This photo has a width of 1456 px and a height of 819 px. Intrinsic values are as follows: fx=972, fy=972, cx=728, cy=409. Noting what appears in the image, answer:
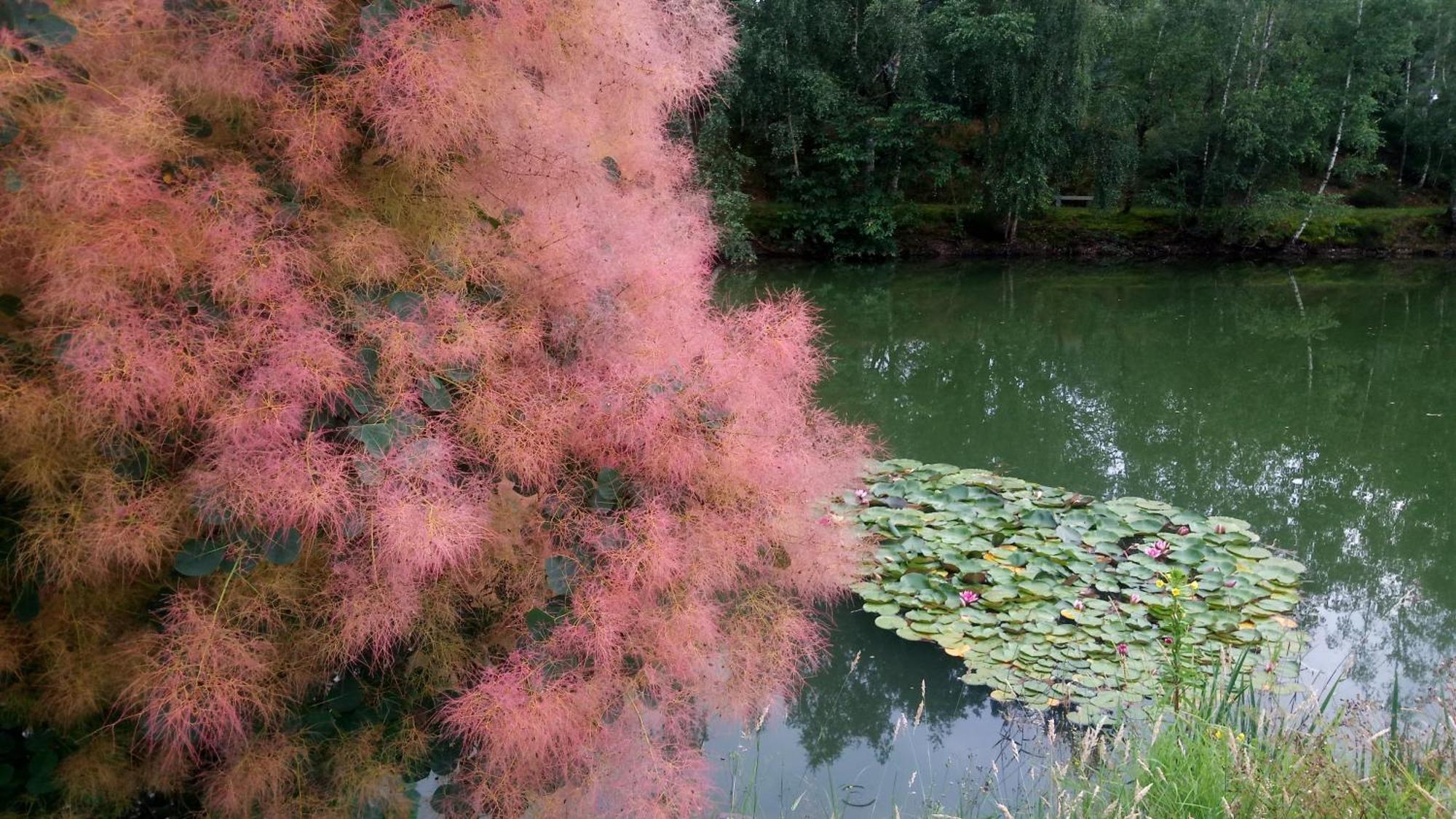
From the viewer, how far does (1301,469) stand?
5.61 metres

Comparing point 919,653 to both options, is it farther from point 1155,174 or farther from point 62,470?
point 1155,174

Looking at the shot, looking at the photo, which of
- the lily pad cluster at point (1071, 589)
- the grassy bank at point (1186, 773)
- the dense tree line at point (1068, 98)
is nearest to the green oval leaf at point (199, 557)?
the grassy bank at point (1186, 773)

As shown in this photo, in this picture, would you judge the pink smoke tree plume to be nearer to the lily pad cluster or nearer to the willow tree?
the lily pad cluster

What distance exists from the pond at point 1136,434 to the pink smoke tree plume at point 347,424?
2.79 ft

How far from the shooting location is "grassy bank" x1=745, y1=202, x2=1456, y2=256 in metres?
15.6

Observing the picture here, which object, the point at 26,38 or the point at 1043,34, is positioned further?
the point at 1043,34

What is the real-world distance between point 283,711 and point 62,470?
47 centimetres

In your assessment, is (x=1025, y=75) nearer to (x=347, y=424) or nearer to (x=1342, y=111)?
(x=1342, y=111)

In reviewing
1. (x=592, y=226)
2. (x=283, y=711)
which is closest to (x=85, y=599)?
(x=283, y=711)

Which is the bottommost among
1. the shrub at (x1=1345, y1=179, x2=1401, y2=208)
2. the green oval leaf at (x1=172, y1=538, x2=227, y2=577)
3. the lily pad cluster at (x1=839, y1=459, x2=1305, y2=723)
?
the lily pad cluster at (x1=839, y1=459, x2=1305, y2=723)

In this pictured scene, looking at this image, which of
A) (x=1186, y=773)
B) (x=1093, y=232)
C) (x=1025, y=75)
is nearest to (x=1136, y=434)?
(x=1186, y=773)

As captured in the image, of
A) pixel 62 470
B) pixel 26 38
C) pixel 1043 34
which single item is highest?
pixel 1043 34

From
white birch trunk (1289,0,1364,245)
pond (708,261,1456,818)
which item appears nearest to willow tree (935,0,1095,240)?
pond (708,261,1456,818)

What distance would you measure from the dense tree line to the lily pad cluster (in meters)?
10.3
